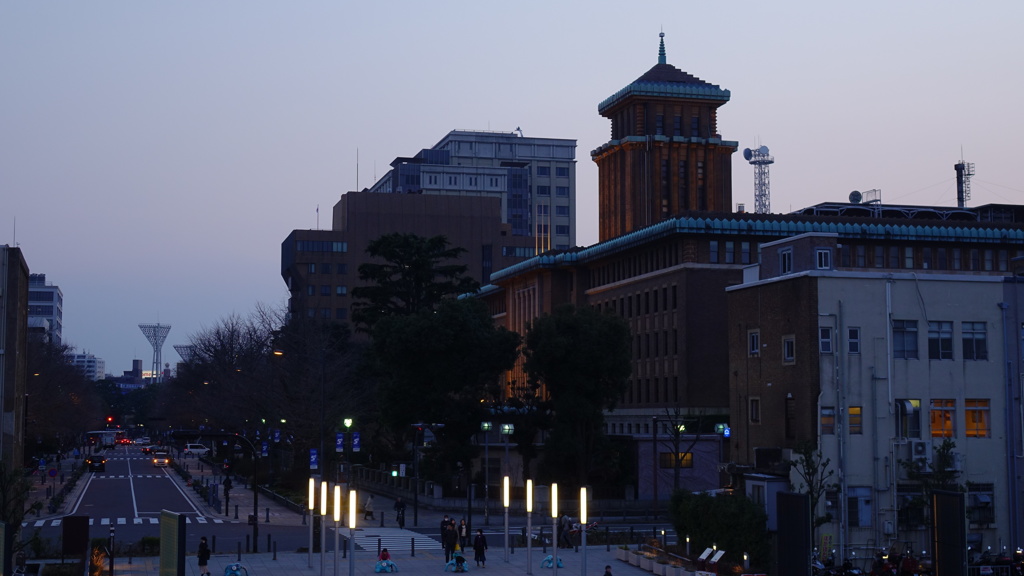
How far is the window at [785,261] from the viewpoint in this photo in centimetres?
5816

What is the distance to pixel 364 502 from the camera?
7912 centimetres

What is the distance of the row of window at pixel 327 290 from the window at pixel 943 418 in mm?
125885

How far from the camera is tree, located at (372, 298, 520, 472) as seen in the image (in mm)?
75562

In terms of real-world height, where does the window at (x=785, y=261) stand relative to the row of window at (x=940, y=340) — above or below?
above

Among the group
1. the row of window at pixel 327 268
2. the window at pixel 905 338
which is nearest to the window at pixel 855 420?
the window at pixel 905 338

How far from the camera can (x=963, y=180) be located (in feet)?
447

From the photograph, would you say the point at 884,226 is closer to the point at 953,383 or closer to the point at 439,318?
the point at 439,318

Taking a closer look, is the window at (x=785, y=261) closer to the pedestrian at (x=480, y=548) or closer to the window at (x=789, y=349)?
the window at (x=789, y=349)

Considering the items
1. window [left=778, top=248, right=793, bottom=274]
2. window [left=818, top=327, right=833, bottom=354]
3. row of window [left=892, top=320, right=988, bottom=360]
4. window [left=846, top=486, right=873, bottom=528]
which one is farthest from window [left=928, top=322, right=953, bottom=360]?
window [left=778, top=248, right=793, bottom=274]

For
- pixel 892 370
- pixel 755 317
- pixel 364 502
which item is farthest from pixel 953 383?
pixel 364 502

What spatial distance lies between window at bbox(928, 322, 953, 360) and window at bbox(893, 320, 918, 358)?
640 mm

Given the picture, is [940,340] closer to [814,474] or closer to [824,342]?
[824,342]

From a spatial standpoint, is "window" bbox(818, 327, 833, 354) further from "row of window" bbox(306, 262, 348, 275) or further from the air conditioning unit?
"row of window" bbox(306, 262, 348, 275)

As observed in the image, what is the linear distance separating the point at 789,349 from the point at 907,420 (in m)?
5.64
